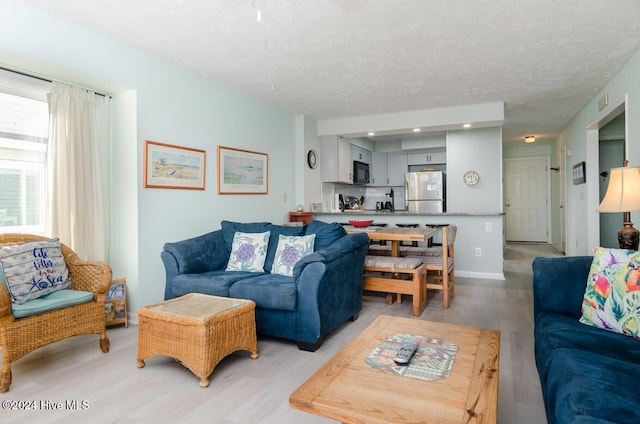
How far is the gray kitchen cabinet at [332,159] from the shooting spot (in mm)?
6121

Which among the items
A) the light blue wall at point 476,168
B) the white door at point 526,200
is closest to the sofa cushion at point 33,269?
the light blue wall at point 476,168

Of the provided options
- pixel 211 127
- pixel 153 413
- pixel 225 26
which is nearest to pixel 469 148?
pixel 211 127

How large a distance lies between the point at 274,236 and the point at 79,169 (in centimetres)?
176

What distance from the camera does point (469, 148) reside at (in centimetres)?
587

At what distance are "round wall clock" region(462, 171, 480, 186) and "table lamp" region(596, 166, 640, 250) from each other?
11.1 ft

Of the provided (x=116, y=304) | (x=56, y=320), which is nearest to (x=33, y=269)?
(x=56, y=320)

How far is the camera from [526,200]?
30.4 feet

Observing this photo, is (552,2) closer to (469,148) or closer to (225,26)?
(225,26)

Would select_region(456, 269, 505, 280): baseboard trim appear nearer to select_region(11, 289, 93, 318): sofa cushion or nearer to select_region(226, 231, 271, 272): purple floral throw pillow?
select_region(226, 231, 271, 272): purple floral throw pillow

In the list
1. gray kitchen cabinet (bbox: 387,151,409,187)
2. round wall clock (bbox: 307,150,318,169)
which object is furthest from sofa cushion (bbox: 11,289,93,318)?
gray kitchen cabinet (bbox: 387,151,409,187)

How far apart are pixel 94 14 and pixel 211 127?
1.58m

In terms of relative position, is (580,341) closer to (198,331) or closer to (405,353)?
(405,353)

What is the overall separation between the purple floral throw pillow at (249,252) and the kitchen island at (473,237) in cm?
243

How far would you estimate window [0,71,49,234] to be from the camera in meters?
2.90
